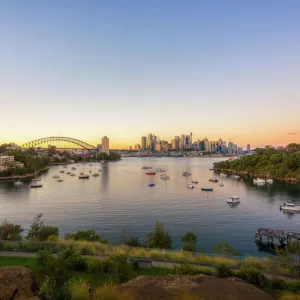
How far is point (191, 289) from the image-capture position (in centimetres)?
433

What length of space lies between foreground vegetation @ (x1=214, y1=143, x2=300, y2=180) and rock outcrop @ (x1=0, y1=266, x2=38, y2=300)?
1921 inches

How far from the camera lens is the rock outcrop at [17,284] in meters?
4.66

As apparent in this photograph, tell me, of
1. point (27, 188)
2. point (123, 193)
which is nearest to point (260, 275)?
point (123, 193)

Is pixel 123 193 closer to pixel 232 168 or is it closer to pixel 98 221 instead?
pixel 98 221

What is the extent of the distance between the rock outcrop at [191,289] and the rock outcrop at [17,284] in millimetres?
1611

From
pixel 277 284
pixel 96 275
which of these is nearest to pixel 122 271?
pixel 96 275

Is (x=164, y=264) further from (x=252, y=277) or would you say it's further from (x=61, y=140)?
(x=61, y=140)

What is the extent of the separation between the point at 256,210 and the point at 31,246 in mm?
22463

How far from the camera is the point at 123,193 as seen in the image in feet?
121

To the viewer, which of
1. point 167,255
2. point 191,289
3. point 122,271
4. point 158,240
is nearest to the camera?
point 191,289

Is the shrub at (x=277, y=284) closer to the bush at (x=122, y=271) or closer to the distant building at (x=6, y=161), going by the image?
the bush at (x=122, y=271)

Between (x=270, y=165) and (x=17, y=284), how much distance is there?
189ft

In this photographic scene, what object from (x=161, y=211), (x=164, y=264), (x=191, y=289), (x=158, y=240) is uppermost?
(x=191, y=289)

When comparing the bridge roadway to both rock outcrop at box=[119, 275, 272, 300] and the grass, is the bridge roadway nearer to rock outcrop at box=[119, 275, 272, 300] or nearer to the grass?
the grass
